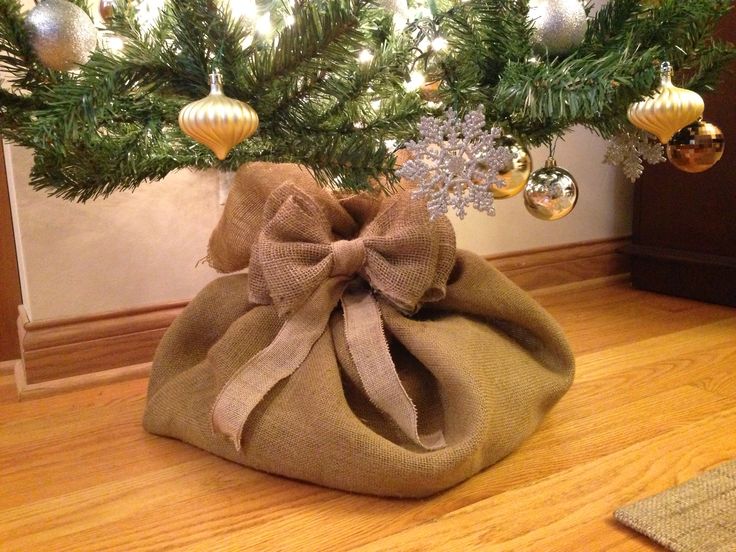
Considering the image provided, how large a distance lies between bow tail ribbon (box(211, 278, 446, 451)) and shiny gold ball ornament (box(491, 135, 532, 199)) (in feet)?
0.46

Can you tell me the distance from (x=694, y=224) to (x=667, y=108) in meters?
0.70

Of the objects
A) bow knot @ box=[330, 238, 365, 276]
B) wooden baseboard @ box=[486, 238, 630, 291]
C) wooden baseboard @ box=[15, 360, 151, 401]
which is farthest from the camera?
wooden baseboard @ box=[486, 238, 630, 291]

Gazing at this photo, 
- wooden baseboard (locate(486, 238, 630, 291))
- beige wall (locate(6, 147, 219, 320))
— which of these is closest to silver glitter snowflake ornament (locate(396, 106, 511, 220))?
beige wall (locate(6, 147, 219, 320))

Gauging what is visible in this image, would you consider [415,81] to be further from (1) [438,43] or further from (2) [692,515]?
(2) [692,515]

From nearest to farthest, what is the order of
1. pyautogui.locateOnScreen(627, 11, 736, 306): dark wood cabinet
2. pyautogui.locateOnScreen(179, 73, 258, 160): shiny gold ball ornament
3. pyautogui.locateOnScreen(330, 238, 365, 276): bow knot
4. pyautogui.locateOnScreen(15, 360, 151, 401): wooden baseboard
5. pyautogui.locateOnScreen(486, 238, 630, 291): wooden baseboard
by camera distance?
pyautogui.locateOnScreen(179, 73, 258, 160): shiny gold ball ornament → pyautogui.locateOnScreen(330, 238, 365, 276): bow knot → pyautogui.locateOnScreen(15, 360, 151, 401): wooden baseboard → pyautogui.locateOnScreen(627, 11, 736, 306): dark wood cabinet → pyautogui.locateOnScreen(486, 238, 630, 291): wooden baseboard

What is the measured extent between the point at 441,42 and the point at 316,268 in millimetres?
235

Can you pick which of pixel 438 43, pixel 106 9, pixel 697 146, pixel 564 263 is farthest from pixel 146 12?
pixel 564 263

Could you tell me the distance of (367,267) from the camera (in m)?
0.52

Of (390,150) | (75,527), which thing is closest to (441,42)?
(390,150)

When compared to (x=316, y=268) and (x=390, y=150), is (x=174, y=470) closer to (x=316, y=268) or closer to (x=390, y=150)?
(x=316, y=268)

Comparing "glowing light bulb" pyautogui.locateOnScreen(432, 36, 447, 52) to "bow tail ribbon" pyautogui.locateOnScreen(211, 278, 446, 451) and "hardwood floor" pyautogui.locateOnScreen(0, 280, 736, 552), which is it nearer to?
"bow tail ribbon" pyautogui.locateOnScreen(211, 278, 446, 451)

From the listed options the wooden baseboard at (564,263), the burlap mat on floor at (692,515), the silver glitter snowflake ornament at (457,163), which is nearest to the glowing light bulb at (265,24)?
the silver glitter snowflake ornament at (457,163)

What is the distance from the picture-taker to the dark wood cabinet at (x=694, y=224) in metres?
0.97

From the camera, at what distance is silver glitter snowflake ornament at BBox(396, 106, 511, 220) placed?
1.38 ft
